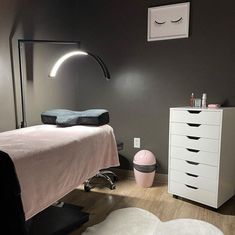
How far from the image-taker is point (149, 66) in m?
2.53

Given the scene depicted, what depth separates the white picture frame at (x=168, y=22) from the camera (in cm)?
229

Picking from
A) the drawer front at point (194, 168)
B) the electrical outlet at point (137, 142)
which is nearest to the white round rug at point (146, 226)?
the drawer front at point (194, 168)

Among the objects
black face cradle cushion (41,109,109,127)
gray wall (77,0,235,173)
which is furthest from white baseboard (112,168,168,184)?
black face cradle cushion (41,109,109,127)

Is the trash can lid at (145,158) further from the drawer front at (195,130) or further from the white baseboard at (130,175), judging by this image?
the drawer front at (195,130)

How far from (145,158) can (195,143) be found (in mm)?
573

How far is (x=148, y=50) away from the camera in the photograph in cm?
252

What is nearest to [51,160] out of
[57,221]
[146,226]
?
[57,221]

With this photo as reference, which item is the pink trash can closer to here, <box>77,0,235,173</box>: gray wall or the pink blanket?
<box>77,0,235,173</box>: gray wall

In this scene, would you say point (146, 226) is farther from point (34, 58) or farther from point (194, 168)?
point (34, 58)

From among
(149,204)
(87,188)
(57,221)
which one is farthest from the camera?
(87,188)

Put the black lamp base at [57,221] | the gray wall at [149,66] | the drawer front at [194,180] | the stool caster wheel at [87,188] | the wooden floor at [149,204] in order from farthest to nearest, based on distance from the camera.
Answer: the stool caster wheel at [87,188] → the gray wall at [149,66] → the drawer front at [194,180] → the wooden floor at [149,204] → the black lamp base at [57,221]

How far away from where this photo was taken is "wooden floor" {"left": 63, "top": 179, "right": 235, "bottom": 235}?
1843mm

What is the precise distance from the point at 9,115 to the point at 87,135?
86 centimetres

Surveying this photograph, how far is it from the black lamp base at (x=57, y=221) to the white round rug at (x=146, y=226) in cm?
11
